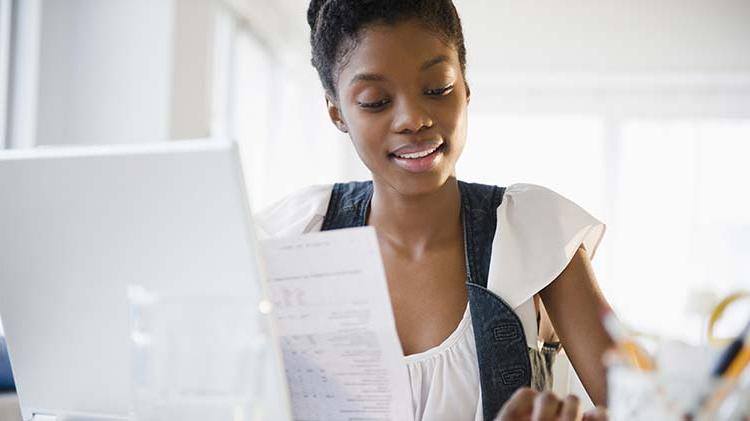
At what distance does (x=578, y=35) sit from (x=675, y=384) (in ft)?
17.1

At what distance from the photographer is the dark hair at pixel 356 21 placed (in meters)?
1.14

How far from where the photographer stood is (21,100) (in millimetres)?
2348

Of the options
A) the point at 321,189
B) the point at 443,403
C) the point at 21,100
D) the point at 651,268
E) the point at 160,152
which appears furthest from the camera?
the point at 651,268

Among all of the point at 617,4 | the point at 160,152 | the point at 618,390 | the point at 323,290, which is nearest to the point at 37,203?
the point at 160,152

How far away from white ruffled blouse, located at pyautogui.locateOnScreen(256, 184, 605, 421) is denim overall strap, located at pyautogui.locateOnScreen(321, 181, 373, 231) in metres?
0.24

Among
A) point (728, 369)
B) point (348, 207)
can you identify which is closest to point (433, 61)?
point (348, 207)

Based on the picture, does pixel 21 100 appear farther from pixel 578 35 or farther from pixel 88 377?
pixel 578 35

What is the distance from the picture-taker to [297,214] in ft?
4.35

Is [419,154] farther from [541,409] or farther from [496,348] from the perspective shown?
[541,409]

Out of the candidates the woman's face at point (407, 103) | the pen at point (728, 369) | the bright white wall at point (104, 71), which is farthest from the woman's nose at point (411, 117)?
the bright white wall at point (104, 71)

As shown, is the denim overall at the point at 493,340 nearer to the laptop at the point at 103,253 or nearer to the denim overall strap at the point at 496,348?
the denim overall strap at the point at 496,348

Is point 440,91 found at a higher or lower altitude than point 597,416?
higher

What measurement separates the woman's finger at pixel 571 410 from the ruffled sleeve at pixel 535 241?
1.46 ft

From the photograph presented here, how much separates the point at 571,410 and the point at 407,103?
1.81ft
